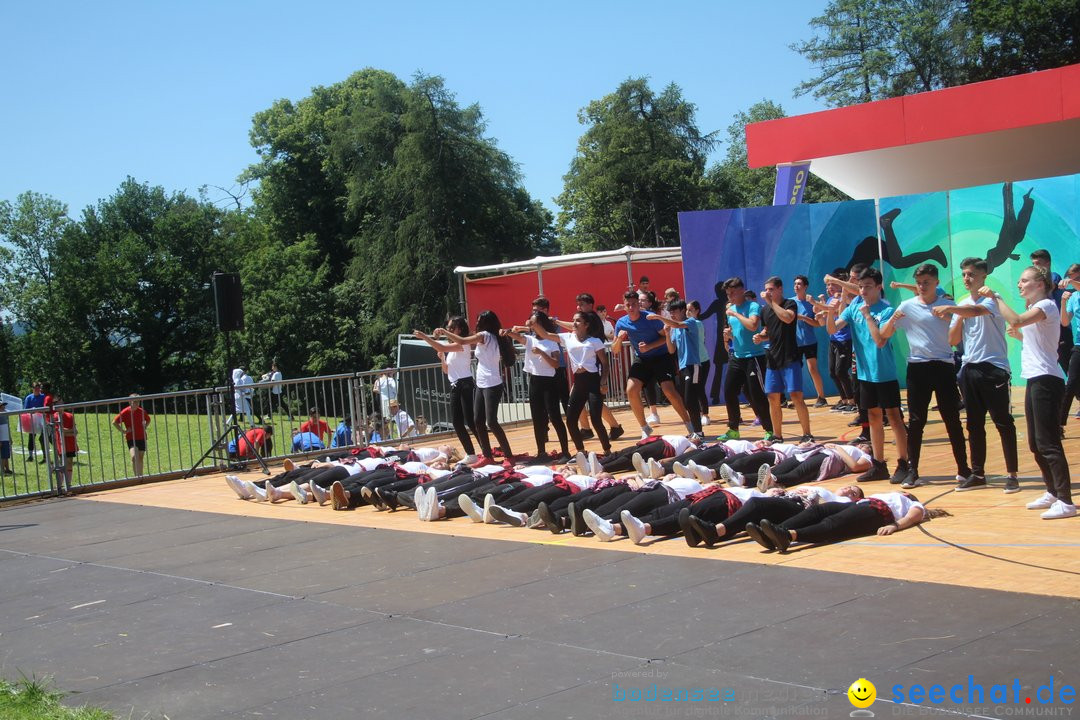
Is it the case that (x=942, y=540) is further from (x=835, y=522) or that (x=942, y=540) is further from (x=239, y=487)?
(x=239, y=487)

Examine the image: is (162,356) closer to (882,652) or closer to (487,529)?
(487,529)

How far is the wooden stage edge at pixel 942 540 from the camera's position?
6059mm

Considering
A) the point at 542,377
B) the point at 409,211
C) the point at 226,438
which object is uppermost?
the point at 409,211

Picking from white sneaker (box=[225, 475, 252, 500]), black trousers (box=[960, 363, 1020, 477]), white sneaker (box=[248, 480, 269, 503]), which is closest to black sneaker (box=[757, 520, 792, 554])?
black trousers (box=[960, 363, 1020, 477])

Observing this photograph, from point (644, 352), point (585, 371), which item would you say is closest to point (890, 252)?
point (644, 352)

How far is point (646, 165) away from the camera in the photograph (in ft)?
165

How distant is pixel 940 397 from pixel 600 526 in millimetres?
3059

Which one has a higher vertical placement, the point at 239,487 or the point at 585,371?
the point at 585,371

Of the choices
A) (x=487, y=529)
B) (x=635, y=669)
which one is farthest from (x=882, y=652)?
(x=487, y=529)

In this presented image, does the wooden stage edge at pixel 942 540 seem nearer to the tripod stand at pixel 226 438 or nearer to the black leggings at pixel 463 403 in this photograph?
the black leggings at pixel 463 403

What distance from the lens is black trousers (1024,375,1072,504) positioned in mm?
7367

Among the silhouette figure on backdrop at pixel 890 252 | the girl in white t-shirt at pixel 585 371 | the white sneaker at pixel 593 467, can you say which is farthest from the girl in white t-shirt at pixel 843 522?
the silhouette figure on backdrop at pixel 890 252

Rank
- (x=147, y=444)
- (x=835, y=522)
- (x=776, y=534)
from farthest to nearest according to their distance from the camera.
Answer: (x=147, y=444) → (x=835, y=522) → (x=776, y=534)

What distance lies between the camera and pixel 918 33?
45.2 metres
